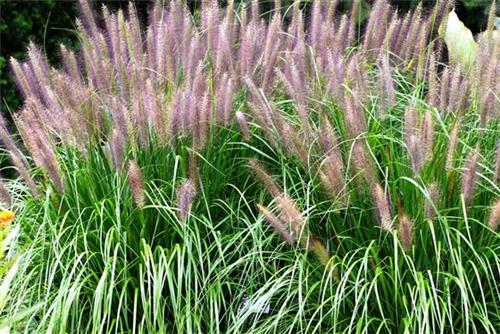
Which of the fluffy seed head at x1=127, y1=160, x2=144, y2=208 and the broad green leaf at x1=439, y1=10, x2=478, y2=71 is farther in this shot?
the broad green leaf at x1=439, y1=10, x2=478, y2=71

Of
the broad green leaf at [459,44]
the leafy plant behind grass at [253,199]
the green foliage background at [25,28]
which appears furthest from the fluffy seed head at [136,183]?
the green foliage background at [25,28]

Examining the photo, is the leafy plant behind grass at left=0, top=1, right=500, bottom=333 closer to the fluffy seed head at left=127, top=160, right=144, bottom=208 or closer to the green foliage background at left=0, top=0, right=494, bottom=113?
the fluffy seed head at left=127, top=160, right=144, bottom=208

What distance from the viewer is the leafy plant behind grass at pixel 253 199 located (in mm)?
Answer: 2797

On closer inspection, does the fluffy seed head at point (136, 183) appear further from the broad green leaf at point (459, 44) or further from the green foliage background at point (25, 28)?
the green foliage background at point (25, 28)

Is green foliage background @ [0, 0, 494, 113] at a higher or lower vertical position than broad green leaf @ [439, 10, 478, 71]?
lower

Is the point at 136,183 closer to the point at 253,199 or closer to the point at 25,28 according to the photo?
the point at 253,199

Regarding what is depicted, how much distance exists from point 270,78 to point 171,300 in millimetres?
948

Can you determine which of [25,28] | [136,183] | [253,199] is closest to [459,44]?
[253,199]

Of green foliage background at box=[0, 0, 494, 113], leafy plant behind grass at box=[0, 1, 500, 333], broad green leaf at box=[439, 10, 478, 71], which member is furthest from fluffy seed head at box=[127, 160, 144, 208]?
green foliage background at box=[0, 0, 494, 113]

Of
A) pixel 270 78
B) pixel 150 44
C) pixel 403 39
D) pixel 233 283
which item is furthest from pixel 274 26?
pixel 233 283

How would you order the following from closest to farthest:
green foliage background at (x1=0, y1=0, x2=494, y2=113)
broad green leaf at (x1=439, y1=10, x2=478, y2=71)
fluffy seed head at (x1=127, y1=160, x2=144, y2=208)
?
fluffy seed head at (x1=127, y1=160, x2=144, y2=208), broad green leaf at (x1=439, y1=10, x2=478, y2=71), green foliage background at (x1=0, y1=0, x2=494, y2=113)

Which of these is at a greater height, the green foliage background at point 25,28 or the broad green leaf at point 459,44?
the broad green leaf at point 459,44

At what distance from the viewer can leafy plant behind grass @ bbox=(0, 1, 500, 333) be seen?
9.18 feet

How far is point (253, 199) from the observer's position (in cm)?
331
